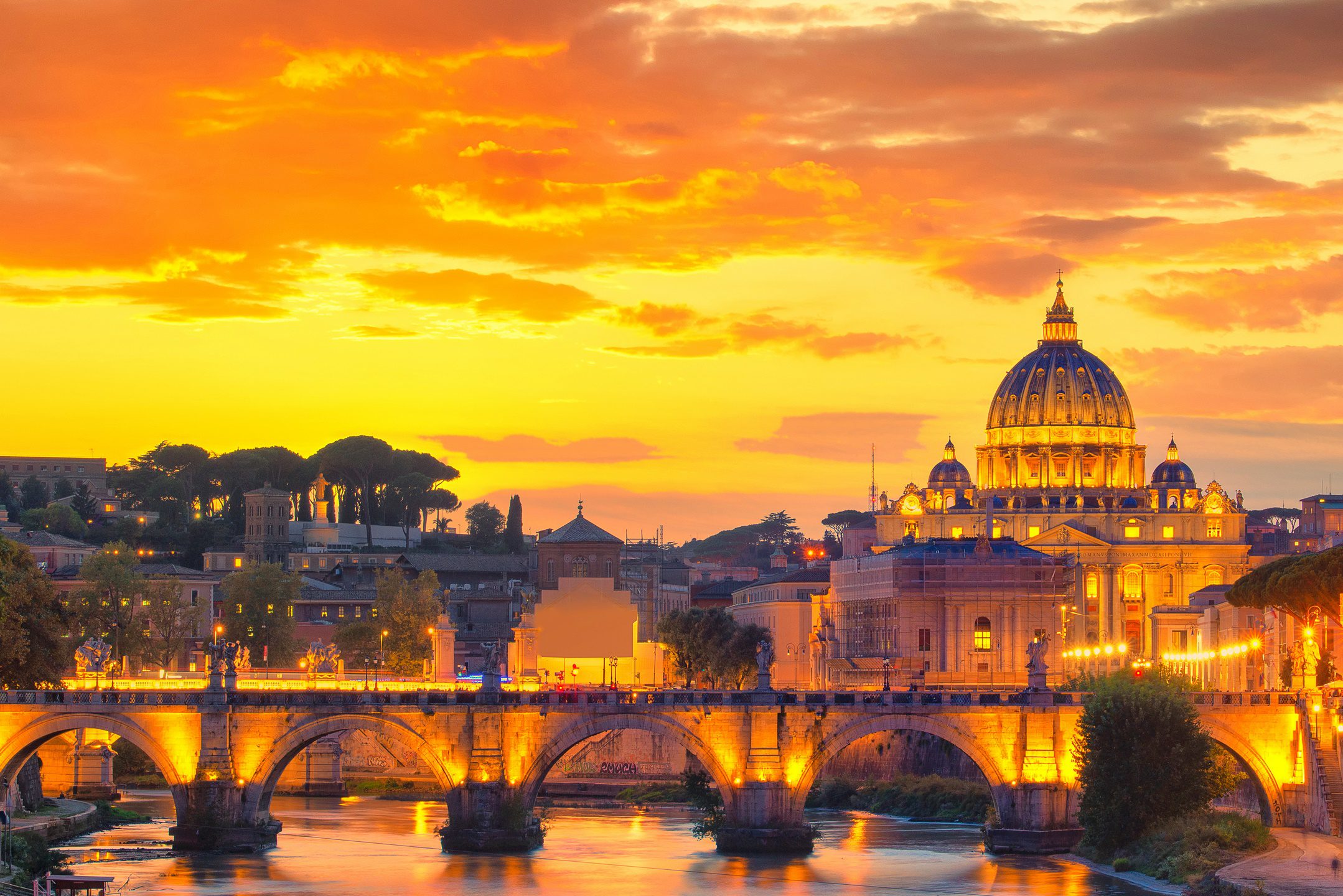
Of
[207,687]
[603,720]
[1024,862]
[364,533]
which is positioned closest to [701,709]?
[603,720]

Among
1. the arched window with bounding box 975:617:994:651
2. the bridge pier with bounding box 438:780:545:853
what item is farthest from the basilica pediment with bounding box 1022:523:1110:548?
the bridge pier with bounding box 438:780:545:853

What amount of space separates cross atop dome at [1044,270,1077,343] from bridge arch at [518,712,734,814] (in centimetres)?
12053

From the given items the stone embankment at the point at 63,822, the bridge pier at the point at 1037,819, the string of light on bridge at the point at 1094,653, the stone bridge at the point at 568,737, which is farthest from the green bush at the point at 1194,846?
the string of light on bridge at the point at 1094,653

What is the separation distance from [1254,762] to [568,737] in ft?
67.9

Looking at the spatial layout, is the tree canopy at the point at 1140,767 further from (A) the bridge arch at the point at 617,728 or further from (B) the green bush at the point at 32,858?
(B) the green bush at the point at 32,858

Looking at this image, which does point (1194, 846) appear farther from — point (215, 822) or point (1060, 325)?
point (1060, 325)

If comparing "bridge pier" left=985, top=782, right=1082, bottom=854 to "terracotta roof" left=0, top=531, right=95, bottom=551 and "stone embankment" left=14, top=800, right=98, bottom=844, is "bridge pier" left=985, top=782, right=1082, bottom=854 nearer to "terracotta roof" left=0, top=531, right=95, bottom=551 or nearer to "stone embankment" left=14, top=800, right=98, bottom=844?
"stone embankment" left=14, top=800, right=98, bottom=844

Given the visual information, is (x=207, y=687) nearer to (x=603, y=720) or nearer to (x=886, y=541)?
(x=603, y=720)

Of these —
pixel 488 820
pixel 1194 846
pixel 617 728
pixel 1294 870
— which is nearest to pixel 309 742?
pixel 488 820

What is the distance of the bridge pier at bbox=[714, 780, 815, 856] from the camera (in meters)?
73.8

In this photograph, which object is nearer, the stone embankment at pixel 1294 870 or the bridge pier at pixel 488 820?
the stone embankment at pixel 1294 870

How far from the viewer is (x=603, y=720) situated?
246ft

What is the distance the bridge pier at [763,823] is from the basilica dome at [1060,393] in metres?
114

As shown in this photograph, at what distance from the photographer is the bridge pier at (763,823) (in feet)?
242
